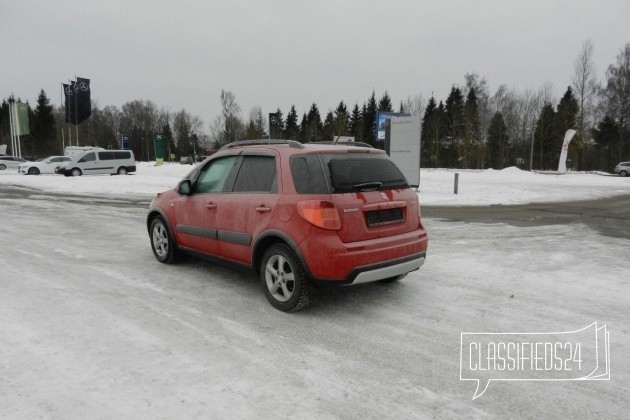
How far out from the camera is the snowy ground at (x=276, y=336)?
2.72 meters

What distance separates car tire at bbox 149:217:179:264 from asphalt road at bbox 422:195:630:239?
764 centimetres

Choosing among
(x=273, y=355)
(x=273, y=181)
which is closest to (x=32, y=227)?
(x=273, y=181)

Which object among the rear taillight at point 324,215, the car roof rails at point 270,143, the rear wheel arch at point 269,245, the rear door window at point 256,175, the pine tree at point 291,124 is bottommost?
the rear wheel arch at point 269,245

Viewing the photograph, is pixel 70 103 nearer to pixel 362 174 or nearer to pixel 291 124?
pixel 362 174

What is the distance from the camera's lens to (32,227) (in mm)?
9375

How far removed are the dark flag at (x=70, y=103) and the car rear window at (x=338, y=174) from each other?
152 feet

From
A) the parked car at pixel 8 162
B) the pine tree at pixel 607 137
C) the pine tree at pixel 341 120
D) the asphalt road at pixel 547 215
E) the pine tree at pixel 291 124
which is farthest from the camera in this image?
the pine tree at pixel 291 124

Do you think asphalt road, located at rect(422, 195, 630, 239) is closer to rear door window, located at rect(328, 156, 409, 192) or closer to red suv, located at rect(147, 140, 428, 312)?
rear door window, located at rect(328, 156, 409, 192)

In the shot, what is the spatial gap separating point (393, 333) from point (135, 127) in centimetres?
10568

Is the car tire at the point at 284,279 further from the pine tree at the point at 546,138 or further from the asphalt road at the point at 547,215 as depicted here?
the pine tree at the point at 546,138

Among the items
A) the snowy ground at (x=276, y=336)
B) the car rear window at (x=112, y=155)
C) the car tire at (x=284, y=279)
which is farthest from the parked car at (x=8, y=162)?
the car tire at (x=284, y=279)

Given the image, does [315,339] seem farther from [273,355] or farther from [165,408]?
[165,408]

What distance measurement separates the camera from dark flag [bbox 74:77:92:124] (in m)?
42.8

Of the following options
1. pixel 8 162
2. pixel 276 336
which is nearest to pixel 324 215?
pixel 276 336
